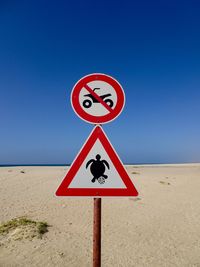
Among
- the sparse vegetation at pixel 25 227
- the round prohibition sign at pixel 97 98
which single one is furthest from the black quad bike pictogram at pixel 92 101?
the sparse vegetation at pixel 25 227

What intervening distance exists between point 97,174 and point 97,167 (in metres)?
0.10

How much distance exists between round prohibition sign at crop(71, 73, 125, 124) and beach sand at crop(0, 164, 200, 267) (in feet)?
14.0

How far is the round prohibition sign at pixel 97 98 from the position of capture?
11.5ft

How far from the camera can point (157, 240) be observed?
7.51 m

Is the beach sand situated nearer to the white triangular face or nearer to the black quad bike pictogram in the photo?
the white triangular face

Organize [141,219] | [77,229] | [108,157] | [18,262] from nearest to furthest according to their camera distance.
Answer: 1. [108,157]
2. [18,262]
3. [77,229]
4. [141,219]

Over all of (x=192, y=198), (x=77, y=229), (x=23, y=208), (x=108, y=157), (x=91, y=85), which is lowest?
(x=192, y=198)

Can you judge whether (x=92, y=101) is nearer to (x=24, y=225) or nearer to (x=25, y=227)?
(x=25, y=227)

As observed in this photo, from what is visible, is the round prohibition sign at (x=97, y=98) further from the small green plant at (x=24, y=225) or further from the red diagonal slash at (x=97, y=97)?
the small green plant at (x=24, y=225)

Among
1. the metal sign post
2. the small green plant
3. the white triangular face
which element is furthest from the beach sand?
the white triangular face

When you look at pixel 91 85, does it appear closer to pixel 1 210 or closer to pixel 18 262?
pixel 18 262

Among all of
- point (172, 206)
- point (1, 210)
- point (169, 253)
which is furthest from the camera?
point (172, 206)

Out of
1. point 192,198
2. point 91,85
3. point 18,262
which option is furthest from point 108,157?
point 192,198

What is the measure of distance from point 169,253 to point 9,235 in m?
4.87
